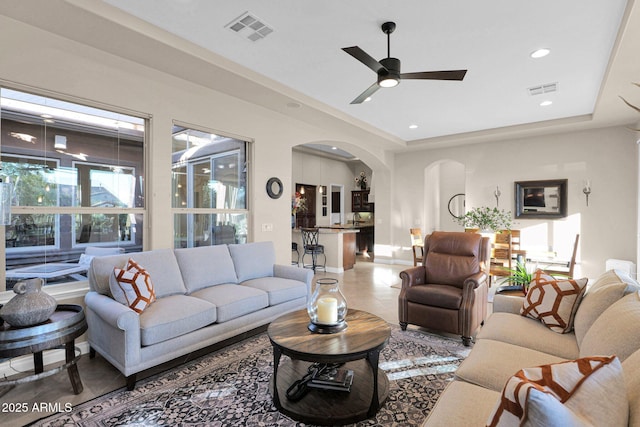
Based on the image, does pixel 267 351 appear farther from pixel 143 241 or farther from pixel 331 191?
pixel 331 191

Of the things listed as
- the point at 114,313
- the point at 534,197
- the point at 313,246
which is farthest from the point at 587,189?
the point at 114,313

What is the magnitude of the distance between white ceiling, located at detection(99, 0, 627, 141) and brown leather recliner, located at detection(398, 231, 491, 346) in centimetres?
201

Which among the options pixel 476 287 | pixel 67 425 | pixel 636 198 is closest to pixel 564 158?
pixel 636 198

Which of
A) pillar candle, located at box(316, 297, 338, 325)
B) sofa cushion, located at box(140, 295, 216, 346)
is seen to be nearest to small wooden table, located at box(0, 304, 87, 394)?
sofa cushion, located at box(140, 295, 216, 346)

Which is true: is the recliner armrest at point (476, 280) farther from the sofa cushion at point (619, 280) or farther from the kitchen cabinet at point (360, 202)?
the kitchen cabinet at point (360, 202)

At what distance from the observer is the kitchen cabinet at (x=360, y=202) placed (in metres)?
11.0

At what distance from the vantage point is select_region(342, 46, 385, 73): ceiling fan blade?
2.42 metres

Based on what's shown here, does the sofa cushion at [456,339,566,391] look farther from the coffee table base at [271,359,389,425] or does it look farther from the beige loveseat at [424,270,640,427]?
the coffee table base at [271,359,389,425]

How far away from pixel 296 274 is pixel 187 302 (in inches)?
55.1

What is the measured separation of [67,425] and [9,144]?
7.56 ft

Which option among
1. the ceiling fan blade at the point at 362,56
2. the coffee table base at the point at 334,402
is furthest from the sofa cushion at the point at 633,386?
the ceiling fan blade at the point at 362,56

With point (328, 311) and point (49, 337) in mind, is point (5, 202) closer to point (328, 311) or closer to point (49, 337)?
point (49, 337)

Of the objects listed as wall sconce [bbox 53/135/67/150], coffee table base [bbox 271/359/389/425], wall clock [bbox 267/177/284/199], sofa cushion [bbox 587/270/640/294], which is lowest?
coffee table base [bbox 271/359/389/425]

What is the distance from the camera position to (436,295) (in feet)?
10.8
